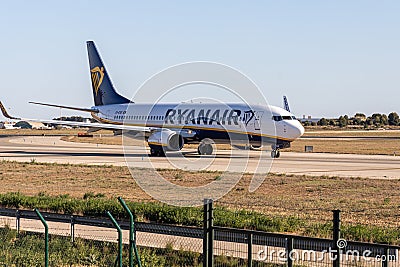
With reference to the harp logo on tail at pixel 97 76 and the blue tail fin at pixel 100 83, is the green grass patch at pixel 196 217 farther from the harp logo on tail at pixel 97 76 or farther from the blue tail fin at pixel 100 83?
the harp logo on tail at pixel 97 76

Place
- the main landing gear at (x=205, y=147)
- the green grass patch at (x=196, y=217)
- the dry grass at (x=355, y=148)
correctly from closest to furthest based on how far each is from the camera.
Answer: the green grass patch at (x=196, y=217), the main landing gear at (x=205, y=147), the dry grass at (x=355, y=148)

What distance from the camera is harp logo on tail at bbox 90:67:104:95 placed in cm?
6209

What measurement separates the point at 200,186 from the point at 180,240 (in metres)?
14.6

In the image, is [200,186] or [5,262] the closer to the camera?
[5,262]

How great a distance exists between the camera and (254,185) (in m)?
30.6

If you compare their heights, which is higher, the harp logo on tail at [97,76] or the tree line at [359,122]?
the harp logo on tail at [97,76]

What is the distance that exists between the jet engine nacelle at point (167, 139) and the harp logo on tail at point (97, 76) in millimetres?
14739

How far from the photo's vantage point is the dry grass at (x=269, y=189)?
21703 millimetres

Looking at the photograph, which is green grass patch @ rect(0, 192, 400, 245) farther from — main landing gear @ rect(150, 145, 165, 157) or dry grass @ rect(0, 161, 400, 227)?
main landing gear @ rect(150, 145, 165, 157)

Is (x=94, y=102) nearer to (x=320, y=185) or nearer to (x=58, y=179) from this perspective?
(x=58, y=179)

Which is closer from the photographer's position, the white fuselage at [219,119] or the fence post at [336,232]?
the fence post at [336,232]

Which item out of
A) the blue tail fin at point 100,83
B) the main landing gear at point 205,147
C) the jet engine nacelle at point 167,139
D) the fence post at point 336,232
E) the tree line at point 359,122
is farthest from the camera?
the tree line at point 359,122

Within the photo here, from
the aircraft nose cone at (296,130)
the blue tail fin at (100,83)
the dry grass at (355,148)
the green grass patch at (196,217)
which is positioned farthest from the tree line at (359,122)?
the green grass patch at (196,217)

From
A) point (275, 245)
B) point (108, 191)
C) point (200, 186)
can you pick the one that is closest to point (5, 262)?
point (275, 245)
